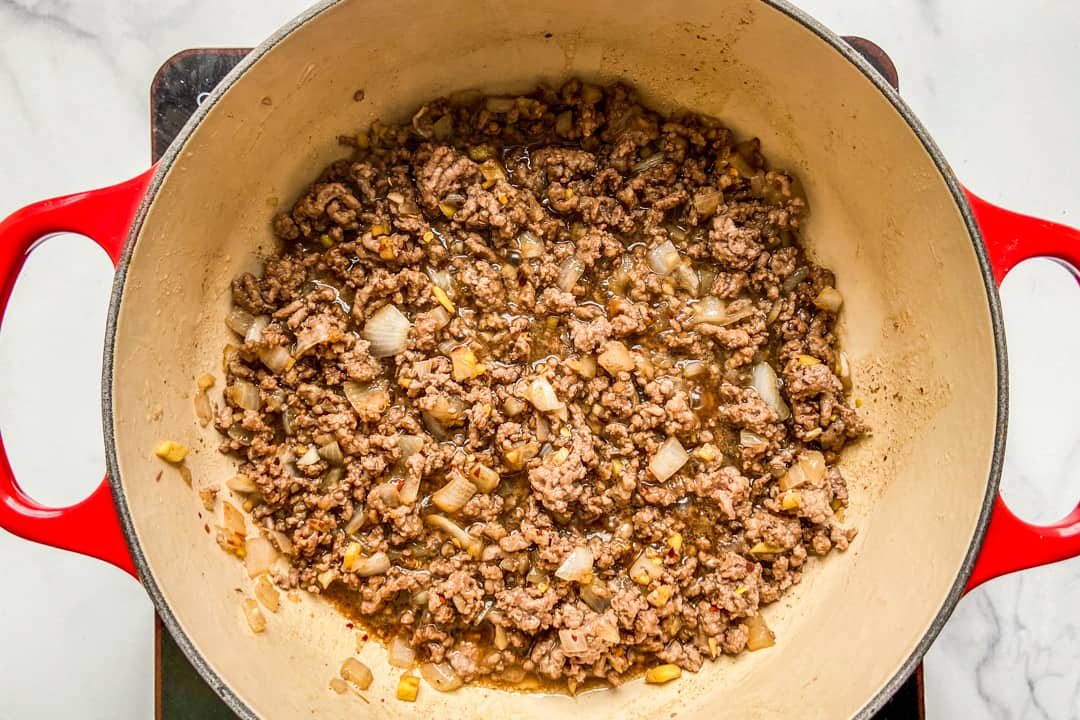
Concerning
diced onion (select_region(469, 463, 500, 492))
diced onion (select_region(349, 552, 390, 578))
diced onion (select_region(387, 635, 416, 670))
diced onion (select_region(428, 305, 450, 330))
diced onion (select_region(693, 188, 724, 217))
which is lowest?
diced onion (select_region(387, 635, 416, 670))

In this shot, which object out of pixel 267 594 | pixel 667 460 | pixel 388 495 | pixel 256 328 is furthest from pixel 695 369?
pixel 267 594

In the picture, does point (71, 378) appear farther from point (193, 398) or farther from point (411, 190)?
point (411, 190)

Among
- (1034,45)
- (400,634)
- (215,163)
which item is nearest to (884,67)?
(1034,45)

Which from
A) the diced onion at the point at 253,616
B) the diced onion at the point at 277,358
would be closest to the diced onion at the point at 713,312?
the diced onion at the point at 277,358

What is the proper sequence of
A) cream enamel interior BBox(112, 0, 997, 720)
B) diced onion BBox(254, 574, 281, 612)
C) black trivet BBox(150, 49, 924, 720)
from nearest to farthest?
1. cream enamel interior BBox(112, 0, 997, 720)
2. black trivet BBox(150, 49, 924, 720)
3. diced onion BBox(254, 574, 281, 612)

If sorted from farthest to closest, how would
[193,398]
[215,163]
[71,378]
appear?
[71,378] → [193,398] → [215,163]

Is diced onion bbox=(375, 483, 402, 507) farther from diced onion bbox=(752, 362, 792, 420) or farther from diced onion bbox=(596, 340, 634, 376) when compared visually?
diced onion bbox=(752, 362, 792, 420)

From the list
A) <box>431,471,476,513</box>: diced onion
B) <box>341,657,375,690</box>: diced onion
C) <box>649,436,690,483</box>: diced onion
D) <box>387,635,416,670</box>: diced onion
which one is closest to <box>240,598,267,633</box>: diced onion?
<box>341,657,375,690</box>: diced onion
